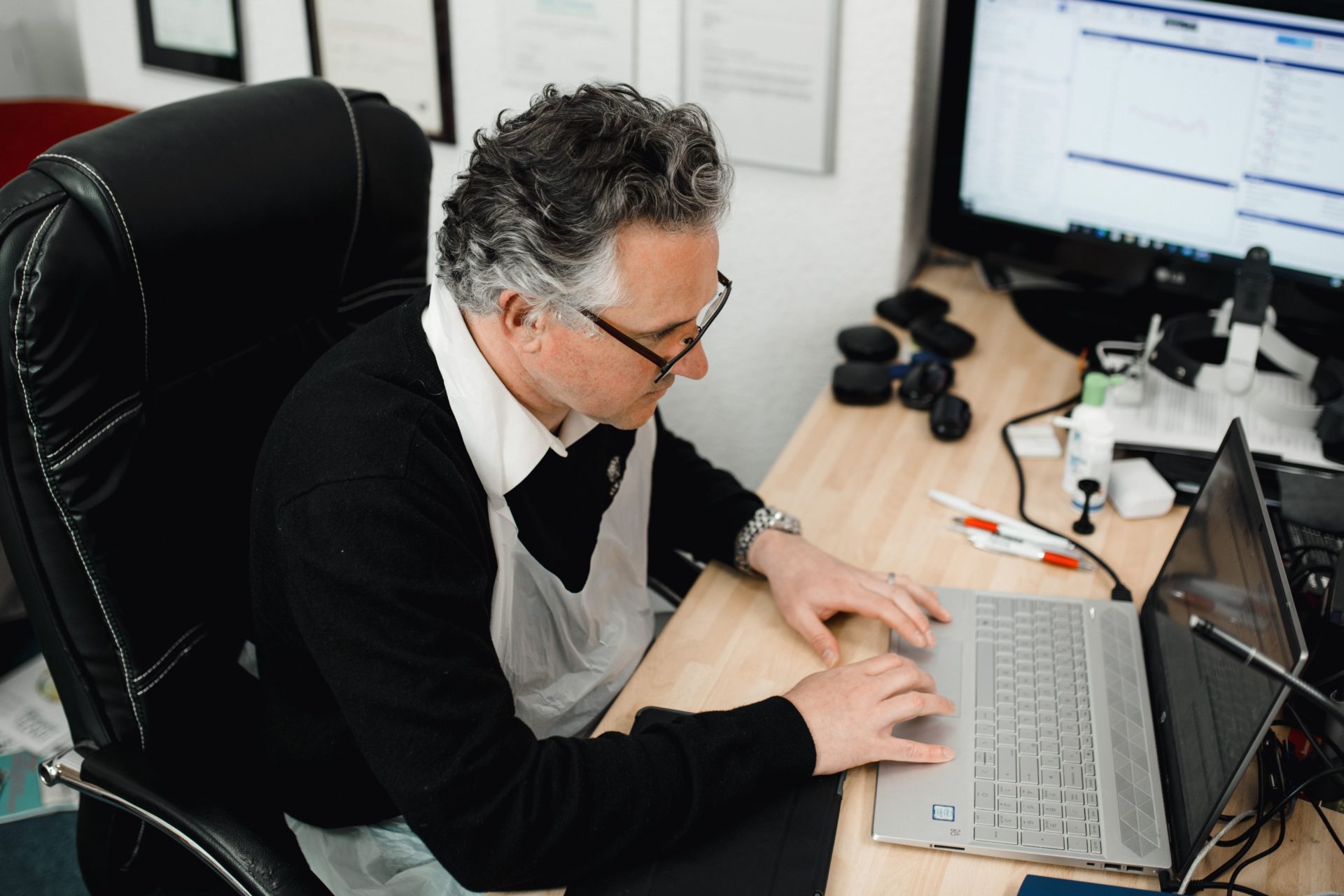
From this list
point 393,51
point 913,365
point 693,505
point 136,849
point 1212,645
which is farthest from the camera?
point 393,51

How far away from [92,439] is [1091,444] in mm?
1004

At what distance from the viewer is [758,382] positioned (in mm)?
1915

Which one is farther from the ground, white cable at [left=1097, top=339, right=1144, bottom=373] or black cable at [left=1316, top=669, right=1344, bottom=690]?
white cable at [left=1097, top=339, right=1144, bottom=373]

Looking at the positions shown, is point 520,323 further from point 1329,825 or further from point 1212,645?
point 1329,825

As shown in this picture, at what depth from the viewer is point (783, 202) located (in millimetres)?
1737

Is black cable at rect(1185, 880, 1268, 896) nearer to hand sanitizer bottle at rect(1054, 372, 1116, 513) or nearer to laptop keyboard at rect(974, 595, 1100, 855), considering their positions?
laptop keyboard at rect(974, 595, 1100, 855)

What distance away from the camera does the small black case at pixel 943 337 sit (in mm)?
1583

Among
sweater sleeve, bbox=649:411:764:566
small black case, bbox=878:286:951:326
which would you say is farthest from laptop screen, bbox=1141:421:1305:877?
small black case, bbox=878:286:951:326

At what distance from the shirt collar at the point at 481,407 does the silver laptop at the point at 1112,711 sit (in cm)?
41

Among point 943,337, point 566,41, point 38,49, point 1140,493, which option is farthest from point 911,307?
point 38,49

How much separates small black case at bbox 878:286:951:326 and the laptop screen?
0.67m

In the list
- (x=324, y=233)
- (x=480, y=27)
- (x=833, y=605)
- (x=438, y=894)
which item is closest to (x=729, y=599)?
(x=833, y=605)

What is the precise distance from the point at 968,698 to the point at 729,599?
27 cm

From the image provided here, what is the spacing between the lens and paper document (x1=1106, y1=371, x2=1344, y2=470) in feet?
4.35
